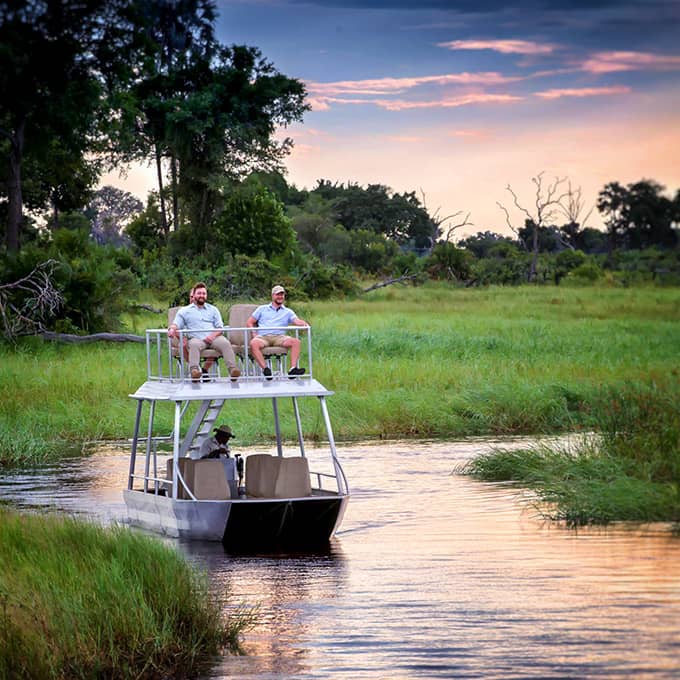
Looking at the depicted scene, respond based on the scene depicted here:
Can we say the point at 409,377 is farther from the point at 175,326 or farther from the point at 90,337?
the point at 175,326

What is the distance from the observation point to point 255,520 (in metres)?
14.4

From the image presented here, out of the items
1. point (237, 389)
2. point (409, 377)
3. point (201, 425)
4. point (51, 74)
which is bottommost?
point (409, 377)

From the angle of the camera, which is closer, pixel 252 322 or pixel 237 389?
pixel 237 389

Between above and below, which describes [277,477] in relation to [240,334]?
below

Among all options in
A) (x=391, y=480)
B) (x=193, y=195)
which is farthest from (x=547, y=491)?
(x=193, y=195)

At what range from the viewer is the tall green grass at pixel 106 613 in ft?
30.6

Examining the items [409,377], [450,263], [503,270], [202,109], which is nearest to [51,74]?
[202,109]

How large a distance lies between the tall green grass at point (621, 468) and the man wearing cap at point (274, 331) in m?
3.39

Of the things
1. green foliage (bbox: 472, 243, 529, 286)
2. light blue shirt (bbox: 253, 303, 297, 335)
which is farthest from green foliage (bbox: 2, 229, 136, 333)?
green foliage (bbox: 472, 243, 529, 286)

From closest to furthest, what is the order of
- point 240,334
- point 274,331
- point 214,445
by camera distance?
1. point 274,331
2. point 214,445
3. point 240,334

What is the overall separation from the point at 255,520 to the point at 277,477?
928mm

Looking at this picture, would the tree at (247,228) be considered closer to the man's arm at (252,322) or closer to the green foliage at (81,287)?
the green foliage at (81,287)

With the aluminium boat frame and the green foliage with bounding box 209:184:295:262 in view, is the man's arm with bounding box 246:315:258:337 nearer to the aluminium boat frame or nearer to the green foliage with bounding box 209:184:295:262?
the aluminium boat frame

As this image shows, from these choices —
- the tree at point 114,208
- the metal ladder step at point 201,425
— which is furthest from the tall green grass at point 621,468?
the tree at point 114,208
